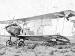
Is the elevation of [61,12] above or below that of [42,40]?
above

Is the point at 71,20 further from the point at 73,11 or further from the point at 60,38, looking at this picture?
the point at 60,38

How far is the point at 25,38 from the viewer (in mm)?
7336

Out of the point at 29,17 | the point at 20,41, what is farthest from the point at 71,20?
the point at 29,17

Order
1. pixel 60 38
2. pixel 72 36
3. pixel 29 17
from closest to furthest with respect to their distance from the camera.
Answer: pixel 60 38
pixel 72 36
pixel 29 17

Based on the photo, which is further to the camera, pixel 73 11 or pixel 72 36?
pixel 72 36

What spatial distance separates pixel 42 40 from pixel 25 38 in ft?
3.41

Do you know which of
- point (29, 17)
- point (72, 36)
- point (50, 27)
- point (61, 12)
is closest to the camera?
point (61, 12)

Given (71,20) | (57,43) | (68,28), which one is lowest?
(57,43)

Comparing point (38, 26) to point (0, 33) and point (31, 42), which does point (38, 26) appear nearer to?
point (31, 42)

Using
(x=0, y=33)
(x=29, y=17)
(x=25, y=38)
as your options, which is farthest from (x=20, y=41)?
(x=0, y=33)

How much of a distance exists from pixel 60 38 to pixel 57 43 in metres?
0.34

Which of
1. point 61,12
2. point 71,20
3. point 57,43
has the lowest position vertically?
point 57,43

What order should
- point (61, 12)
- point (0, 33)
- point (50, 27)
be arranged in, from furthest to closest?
1. point (0, 33)
2. point (50, 27)
3. point (61, 12)

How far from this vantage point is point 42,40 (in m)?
7.03
